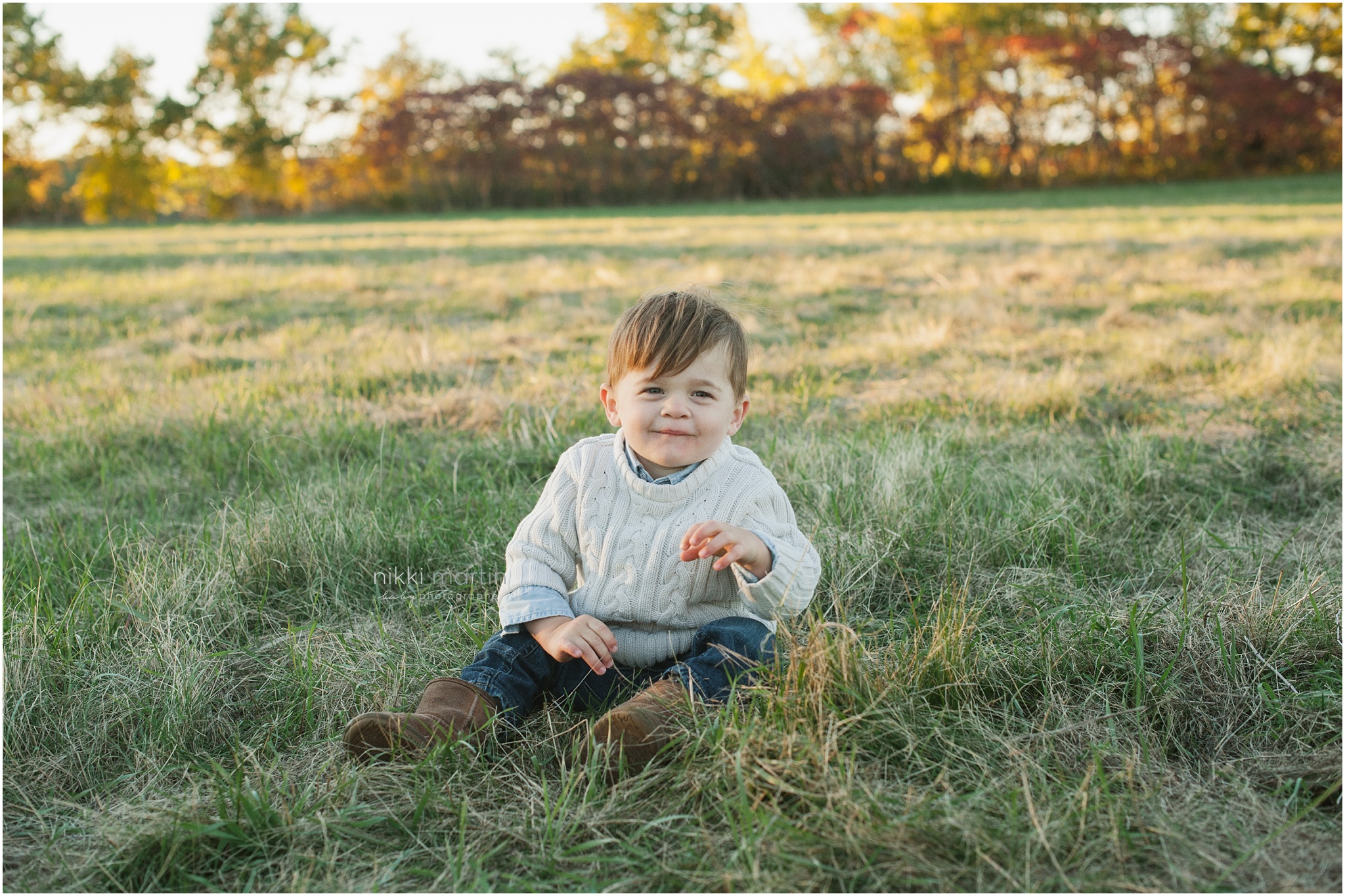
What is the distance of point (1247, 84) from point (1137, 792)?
3260 centimetres

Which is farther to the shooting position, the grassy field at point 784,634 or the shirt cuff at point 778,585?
the shirt cuff at point 778,585

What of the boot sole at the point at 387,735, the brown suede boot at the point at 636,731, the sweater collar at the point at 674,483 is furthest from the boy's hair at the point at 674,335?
the boot sole at the point at 387,735

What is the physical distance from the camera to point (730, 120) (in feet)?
98.4

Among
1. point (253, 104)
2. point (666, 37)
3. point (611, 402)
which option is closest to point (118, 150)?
point (253, 104)

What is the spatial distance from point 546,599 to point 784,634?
1.62 feet

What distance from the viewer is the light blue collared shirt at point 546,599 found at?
6.03 ft

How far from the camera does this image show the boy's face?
1848 mm

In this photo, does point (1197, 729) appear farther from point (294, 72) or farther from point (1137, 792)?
point (294, 72)

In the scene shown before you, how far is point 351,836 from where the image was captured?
1.46 meters

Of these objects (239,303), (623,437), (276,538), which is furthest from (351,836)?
(239,303)

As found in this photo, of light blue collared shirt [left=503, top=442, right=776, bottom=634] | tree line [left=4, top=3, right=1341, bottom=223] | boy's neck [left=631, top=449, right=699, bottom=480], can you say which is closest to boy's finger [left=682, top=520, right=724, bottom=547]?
light blue collared shirt [left=503, top=442, right=776, bottom=634]

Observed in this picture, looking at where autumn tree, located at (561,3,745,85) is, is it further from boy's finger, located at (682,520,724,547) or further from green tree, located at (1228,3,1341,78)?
boy's finger, located at (682,520,724,547)

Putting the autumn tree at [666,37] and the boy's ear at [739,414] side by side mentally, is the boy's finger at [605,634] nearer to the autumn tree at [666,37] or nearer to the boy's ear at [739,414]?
the boy's ear at [739,414]

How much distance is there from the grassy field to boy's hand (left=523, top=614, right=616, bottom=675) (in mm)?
166
